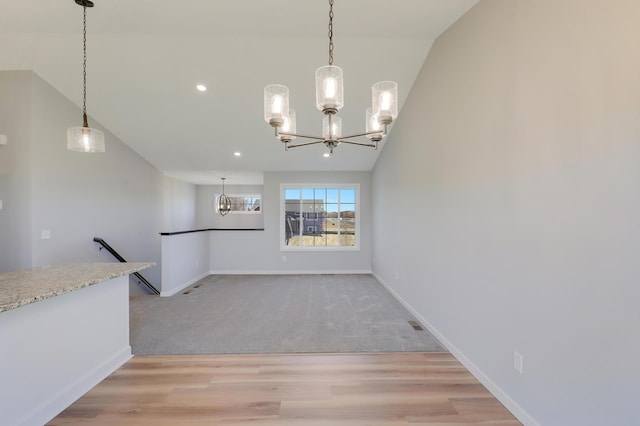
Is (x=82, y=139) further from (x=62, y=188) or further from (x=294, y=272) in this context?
(x=294, y=272)

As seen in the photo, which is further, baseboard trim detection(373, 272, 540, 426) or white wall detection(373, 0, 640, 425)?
baseboard trim detection(373, 272, 540, 426)

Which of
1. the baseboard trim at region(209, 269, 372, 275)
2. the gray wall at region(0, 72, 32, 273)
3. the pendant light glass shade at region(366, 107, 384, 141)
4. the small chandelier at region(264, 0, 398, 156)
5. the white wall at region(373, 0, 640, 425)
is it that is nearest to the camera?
the white wall at region(373, 0, 640, 425)

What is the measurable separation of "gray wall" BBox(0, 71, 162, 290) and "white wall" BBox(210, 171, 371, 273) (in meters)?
1.60

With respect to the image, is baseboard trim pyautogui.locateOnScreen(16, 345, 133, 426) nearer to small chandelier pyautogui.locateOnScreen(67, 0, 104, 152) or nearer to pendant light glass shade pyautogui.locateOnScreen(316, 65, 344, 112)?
small chandelier pyautogui.locateOnScreen(67, 0, 104, 152)

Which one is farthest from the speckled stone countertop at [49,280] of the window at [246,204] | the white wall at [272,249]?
the window at [246,204]

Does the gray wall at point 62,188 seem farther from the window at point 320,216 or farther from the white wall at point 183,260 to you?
the window at point 320,216

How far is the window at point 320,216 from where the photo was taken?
627 centimetres

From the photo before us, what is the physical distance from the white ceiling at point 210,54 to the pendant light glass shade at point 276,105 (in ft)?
3.56

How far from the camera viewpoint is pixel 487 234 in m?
2.10

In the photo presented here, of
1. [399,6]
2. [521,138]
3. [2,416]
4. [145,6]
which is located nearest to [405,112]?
[399,6]

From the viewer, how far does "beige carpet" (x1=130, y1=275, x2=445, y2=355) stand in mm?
2730

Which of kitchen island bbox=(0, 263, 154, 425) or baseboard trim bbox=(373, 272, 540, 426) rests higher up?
kitchen island bbox=(0, 263, 154, 425)

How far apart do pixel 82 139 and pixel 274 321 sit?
2695 millimetres

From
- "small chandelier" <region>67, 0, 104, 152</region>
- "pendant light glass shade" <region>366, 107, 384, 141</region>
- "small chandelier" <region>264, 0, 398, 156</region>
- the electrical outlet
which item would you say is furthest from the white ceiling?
the electrical outlet
